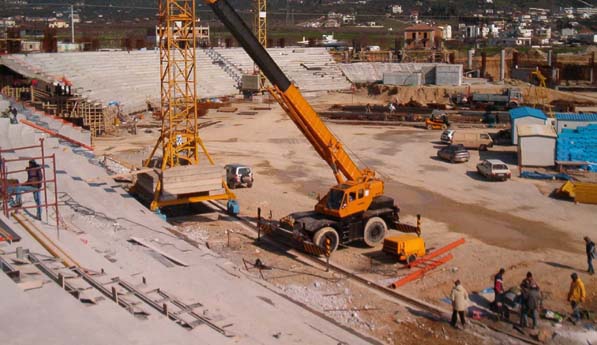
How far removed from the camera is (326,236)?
17203 millimetres

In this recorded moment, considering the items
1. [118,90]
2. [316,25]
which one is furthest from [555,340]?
[316,25]

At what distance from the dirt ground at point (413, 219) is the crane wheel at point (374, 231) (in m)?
0.25

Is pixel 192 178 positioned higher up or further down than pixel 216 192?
higher up

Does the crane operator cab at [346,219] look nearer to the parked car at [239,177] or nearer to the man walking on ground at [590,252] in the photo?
the man walking on ground at [590,252]

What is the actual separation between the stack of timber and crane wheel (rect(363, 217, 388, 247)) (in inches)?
198

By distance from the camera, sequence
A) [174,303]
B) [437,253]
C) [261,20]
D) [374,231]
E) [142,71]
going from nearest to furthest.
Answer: [174,303] < [437,253] < [374,231] < [142,71] < [261,20]

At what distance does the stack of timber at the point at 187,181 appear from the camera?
20062 mm

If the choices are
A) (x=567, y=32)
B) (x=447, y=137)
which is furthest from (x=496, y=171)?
(x=567, y=32)

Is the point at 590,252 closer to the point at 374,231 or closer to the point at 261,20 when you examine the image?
the point at 374,231

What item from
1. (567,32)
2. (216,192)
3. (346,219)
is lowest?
(346,219)

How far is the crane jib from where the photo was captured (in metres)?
17.8

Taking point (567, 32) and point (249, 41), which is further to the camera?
point (567, 32)

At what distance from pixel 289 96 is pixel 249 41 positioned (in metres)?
1.68

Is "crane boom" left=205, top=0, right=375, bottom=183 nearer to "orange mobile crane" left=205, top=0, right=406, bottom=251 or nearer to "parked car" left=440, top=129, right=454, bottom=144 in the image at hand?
"orange mobile crane" left=205, top=0, right=406, bottom=251
